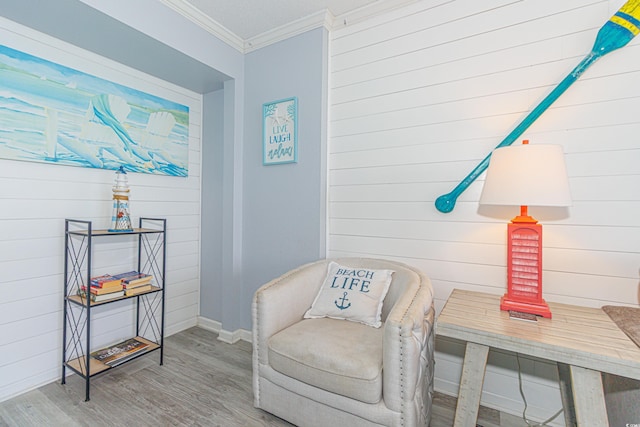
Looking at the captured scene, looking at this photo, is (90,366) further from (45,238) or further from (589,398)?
(589,398)

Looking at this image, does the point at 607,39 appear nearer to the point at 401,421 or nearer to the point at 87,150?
the point at 401,421

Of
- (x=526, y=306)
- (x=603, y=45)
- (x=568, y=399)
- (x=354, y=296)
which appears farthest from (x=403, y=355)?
(x=603, y=45)

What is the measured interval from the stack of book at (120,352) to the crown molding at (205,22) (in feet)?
7.67

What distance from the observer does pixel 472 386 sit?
3.92ft

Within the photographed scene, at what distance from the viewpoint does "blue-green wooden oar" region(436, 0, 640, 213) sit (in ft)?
4.36

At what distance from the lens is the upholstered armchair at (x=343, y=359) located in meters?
1.20

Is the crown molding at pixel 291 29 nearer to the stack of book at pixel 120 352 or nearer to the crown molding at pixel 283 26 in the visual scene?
the crown molding at pixel 283 26

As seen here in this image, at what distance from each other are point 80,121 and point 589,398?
299 centimetres

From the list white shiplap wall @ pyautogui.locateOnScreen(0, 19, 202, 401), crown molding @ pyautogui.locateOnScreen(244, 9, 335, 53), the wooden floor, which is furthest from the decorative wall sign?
the wooden floor

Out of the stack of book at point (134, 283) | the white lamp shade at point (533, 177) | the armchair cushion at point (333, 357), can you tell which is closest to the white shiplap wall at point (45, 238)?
the stack of book at point (134, 283)

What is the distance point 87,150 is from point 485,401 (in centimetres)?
300

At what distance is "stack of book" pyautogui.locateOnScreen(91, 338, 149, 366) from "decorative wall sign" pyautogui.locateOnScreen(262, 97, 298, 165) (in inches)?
64.4

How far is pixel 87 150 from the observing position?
78.2 inches

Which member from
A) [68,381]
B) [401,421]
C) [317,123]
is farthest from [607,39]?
[68,381]
